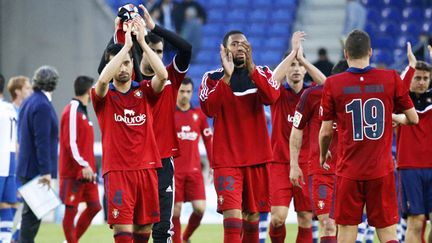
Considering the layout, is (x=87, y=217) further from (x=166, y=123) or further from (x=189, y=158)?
(x=166, y=123)

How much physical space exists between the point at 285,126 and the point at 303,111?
0.90 m

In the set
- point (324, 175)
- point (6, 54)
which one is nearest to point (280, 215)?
point (324, 175)

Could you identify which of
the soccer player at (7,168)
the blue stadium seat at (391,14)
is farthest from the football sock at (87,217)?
the blue stadium seat at (391,14)

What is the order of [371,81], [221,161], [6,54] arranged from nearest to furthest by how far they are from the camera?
[371,81], [221,161], [6,54]

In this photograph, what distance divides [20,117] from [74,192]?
1.14m

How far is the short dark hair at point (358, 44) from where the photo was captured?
23.8ft

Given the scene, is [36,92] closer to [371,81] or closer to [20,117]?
[20,117]

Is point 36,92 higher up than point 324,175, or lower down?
higher up

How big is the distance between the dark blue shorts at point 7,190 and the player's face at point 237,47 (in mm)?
3516

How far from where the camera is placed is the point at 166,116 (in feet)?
29.4

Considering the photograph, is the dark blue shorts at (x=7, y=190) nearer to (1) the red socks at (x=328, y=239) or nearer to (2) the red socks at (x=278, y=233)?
(2) the red socks at (x=278, y=233)

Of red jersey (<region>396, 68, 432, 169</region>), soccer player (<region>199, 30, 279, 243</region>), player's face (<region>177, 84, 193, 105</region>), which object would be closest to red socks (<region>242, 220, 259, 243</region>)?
soccer player (<region>199, 30, 279, 243</region>)

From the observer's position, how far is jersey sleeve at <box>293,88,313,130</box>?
9.05m

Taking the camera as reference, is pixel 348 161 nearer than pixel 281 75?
Yes
